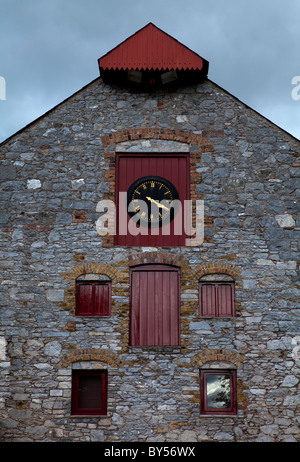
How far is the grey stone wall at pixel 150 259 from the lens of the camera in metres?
14.5

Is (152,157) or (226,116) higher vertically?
(226,116)

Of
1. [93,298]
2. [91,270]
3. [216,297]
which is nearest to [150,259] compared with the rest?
[91,270]

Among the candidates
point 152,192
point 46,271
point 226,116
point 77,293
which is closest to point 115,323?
point 77,293

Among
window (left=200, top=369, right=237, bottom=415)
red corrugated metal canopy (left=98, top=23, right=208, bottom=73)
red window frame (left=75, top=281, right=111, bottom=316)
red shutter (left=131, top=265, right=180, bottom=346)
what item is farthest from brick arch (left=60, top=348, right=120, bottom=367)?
red corrugated metal canopy (left=98, top=23, right=208, bottom=73)

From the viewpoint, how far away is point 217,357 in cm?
1473

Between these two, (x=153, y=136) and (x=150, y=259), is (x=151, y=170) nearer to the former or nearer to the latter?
(x=153, y=136)

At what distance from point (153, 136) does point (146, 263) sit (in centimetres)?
332

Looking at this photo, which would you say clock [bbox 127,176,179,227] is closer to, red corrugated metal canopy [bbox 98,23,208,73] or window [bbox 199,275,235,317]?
window [bbox 199,275,235,317]

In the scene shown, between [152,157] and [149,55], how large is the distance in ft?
8.90

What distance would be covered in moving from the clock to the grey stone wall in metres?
0.66

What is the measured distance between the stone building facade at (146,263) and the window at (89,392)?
0.59ft

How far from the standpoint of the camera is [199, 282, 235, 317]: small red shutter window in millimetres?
15062

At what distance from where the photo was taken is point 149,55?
53.0 ft
